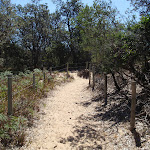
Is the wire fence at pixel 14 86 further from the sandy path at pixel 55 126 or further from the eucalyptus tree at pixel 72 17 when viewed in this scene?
the eucalyptus tree at pixel 72 17

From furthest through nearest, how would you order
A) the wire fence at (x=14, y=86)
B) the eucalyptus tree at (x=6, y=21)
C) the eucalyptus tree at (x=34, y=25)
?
the eucalyptus tree at (x=34, y=25) < the eucalyptus tree at (x=6, y=21) < the wire fence at (x=14, y=86)

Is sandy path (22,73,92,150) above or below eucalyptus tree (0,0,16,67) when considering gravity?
below

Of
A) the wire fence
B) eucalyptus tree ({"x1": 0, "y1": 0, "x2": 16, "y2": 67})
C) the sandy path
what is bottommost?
the sandy path

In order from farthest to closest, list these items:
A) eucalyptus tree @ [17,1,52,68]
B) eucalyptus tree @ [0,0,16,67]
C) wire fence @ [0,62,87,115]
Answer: eucalyptus tree @ [17,1,52,68]
eucalyptus tree @ [0,0,16,67]
wire fence @ [0,62,87,115]

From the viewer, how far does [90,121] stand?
492 centimetres

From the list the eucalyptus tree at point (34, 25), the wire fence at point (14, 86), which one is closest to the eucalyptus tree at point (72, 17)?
the eucalyptus tree at point (34, 25)

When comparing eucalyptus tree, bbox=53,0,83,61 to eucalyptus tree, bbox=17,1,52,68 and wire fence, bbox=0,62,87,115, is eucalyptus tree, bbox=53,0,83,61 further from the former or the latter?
wire fence, bbox=0,62,87,115

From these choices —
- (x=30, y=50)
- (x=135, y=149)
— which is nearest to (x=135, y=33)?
(x=135, y=149)

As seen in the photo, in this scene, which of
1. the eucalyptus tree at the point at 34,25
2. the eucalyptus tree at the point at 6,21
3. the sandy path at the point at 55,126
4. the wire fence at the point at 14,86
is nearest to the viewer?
the sandy path at the point at 55,126

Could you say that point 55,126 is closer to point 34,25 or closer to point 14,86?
point 14,86

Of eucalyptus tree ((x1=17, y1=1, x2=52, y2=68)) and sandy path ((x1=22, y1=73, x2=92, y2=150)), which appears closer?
sandy path ((x1=22, y1=73, x2=92, y2=150))

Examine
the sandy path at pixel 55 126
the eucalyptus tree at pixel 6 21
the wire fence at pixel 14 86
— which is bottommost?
the sandy path at pixel 55 126

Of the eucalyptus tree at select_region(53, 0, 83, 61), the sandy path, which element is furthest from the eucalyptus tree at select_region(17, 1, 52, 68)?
the sandy path

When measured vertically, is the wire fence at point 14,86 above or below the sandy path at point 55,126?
above
